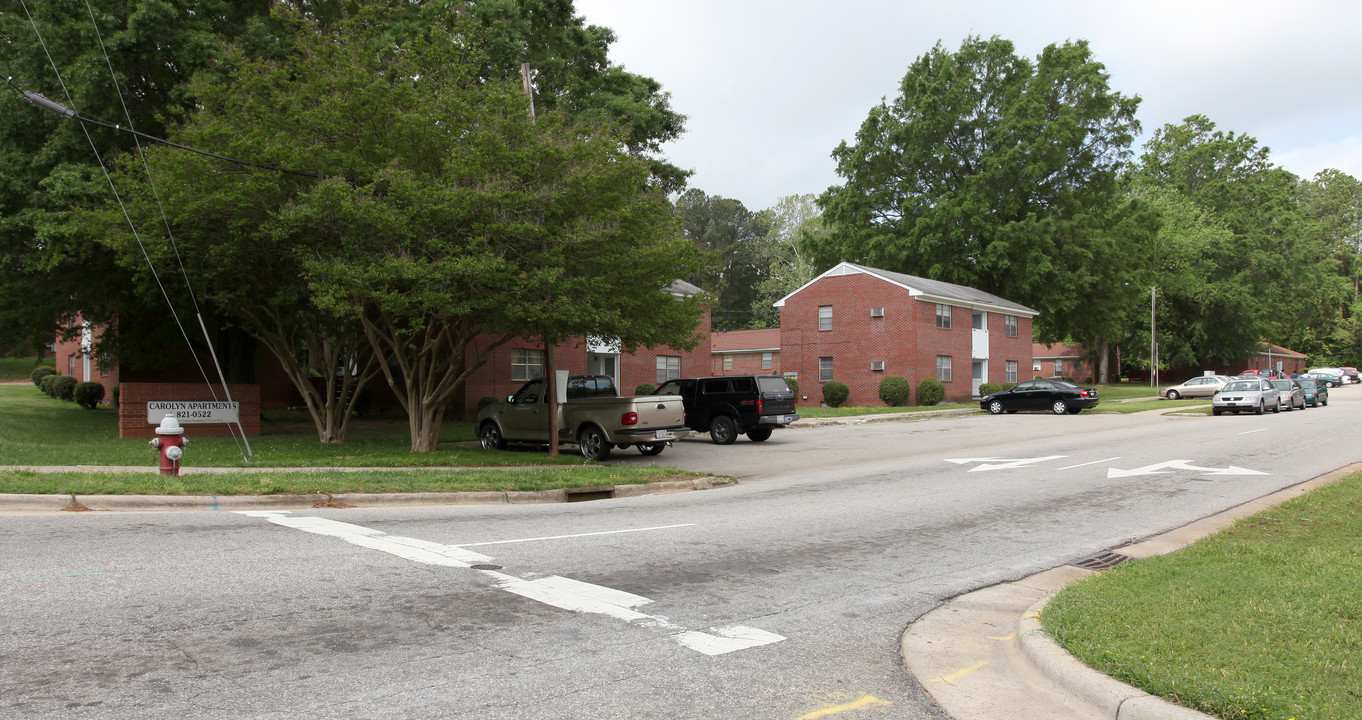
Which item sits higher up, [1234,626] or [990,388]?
[990,388]

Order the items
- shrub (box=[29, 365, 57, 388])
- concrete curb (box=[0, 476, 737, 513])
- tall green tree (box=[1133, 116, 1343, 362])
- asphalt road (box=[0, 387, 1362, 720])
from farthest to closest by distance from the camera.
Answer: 1. tall green tree (box=[1133, 116, 1343, 362])
2. shrub (box=[29, 365, 57, 388])
3. concrete curb (box=[0, 476, 737, 513])
4. asphalt road (box=[0, 387, 1362, 720])

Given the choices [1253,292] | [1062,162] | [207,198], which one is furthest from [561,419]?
[1253,292]

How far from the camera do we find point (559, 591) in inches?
254

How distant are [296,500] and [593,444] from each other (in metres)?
7.26

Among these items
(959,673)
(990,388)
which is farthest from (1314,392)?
(959,673)

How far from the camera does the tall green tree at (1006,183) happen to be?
165 ft

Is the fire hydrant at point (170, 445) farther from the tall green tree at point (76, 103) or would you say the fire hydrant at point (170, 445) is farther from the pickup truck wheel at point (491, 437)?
the tall green tree at point (76, 103)

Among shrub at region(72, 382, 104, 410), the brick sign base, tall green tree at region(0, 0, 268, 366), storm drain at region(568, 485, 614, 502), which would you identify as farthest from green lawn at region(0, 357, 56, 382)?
storm drain at region(568, 485, 614, 502)

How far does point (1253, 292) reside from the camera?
66.0m

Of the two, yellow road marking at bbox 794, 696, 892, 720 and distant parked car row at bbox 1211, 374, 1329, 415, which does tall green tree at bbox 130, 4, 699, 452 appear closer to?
yellow road marking at bbox 794, 696, 892, 720

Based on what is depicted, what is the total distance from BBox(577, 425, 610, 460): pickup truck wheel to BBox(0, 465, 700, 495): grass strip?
2844mm

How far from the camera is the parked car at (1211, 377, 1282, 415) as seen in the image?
113 ft

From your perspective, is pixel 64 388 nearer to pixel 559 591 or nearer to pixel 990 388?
pixel 559 591

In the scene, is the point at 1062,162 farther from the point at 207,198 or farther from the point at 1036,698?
the point at 1036,698
